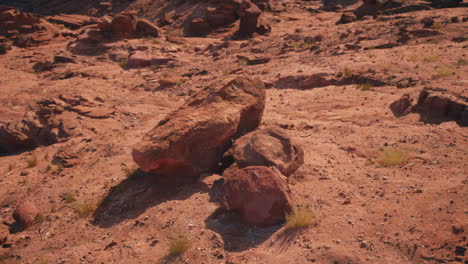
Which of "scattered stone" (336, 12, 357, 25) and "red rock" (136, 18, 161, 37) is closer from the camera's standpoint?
"scattered stone" (336, 12, 357, 25)

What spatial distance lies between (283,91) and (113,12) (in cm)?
2268

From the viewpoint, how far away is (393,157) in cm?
521

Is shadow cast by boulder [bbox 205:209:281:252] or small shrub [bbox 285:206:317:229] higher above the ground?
small shrub [bbox 285:206:317:229]

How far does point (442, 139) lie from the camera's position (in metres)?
5.73

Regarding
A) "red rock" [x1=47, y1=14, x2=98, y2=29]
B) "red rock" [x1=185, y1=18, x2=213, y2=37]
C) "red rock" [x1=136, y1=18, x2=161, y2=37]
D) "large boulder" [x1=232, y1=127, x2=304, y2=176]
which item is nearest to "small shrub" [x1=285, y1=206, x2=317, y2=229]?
"large boulder" [x1=232, y1=127, x2=304, y2=176]

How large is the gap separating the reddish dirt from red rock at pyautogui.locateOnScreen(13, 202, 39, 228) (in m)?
0.14

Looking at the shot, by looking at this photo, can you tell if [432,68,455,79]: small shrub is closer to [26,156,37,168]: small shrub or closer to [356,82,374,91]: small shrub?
[356,82,374,91]: small shrub

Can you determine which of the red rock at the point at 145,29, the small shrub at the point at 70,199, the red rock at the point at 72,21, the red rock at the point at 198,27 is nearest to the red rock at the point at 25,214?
the small shrub at the point at 70,199

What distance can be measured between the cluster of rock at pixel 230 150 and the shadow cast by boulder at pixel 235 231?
3.9 inches

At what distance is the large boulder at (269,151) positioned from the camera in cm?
482

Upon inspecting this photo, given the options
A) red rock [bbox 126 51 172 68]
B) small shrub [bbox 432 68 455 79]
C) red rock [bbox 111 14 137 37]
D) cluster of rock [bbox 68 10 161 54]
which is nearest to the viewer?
small shrub [bbox 432 68 455 79]

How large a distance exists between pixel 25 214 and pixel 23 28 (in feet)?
58.9

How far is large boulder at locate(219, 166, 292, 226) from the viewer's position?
414cm

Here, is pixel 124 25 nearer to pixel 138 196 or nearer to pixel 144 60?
pixel 144 60
